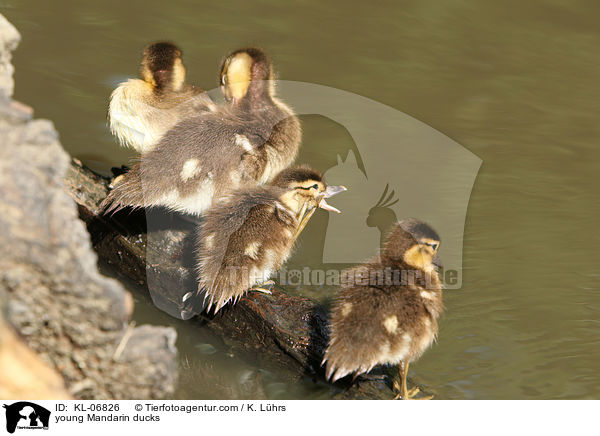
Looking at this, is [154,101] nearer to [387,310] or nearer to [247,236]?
[247,236]

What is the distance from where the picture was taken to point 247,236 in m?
3.01

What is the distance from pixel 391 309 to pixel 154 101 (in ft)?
5.95

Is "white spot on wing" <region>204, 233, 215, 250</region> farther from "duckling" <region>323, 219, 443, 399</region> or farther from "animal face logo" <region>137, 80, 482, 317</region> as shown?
"animal face logo" <region>137, 80, 482, 317</region>

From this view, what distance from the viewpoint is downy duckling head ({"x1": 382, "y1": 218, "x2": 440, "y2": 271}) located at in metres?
2.96

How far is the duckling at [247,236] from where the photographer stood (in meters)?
2.94

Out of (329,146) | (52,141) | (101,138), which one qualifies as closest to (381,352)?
(52,141)

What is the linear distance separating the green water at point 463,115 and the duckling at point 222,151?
0.50 metres

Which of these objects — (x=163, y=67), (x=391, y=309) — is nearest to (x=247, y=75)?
(x=163, y=67)

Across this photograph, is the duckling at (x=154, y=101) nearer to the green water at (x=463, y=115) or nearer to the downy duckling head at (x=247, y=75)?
the downy duckling head at (x=247, y=75)

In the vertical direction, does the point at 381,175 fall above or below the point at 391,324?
below

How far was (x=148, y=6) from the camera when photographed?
6.32 m
